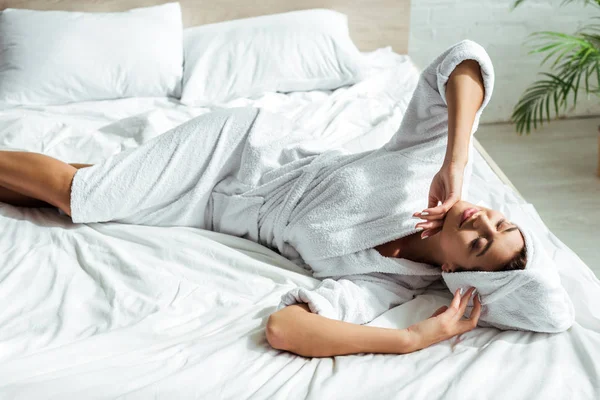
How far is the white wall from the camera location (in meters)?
3.06

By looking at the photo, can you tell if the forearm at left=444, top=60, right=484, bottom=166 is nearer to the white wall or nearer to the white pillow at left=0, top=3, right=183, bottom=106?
the white pillow at left=0, top=3, right=183, bottom=106

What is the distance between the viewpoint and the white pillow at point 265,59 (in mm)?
2414

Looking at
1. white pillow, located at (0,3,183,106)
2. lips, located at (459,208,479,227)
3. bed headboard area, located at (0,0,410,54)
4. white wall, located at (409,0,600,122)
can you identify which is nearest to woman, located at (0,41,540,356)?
lips, located at (459,208,479,227)

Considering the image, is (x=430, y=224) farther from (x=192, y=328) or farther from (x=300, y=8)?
(x=300, y=8)

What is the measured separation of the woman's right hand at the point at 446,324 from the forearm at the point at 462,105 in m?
0.29

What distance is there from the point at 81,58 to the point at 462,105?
147cm

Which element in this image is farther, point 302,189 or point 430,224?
point 302,189

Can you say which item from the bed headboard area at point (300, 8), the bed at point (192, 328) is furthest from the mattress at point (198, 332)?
the bed headboard area at point (300, 8)

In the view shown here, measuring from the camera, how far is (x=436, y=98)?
4.80 ft

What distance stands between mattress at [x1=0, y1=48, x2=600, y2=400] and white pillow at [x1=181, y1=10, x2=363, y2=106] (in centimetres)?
86

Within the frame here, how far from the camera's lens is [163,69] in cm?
238

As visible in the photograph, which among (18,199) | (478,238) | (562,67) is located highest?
(478,238)

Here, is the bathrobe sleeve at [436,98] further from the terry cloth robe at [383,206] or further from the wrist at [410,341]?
the wrist at [410,341]

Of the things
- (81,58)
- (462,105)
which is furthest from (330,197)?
(81,58)
